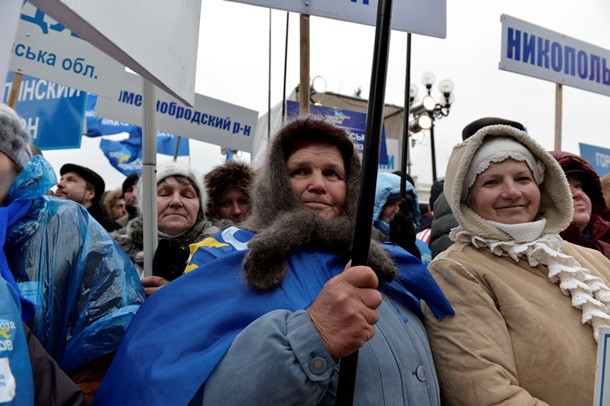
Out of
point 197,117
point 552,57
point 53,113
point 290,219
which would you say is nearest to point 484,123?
point 290,219

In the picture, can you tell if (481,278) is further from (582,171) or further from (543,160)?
(582,171)

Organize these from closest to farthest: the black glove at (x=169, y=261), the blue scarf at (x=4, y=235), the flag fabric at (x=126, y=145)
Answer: the blue scarf at (x=4, y=235) < the black glove at (x=169, y=261) < the flag fabric at (x=126, y=145)

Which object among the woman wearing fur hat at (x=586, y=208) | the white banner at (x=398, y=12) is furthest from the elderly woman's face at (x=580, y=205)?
the white banner at (x=398, y=12)

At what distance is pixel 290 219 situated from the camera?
1518 millimetres

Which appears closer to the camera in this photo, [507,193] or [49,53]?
[507,193]

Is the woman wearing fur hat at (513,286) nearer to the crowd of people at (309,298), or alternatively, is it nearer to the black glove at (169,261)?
the crowd of people at (309,298)

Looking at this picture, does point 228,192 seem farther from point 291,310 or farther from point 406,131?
point 291,310

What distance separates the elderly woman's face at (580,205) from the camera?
8.45ft

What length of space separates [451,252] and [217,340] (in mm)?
898

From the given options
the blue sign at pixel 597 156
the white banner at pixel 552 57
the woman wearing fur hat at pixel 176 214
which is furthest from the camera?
the blue sign at pixel 597 156

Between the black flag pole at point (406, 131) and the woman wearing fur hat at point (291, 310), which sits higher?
the black flag pole at point (406, 131)

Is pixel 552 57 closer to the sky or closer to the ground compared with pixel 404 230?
closer to the sky

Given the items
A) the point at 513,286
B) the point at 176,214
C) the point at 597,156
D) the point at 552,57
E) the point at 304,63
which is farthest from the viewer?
the point at 597,156

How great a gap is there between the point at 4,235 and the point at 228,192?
1817 mm
